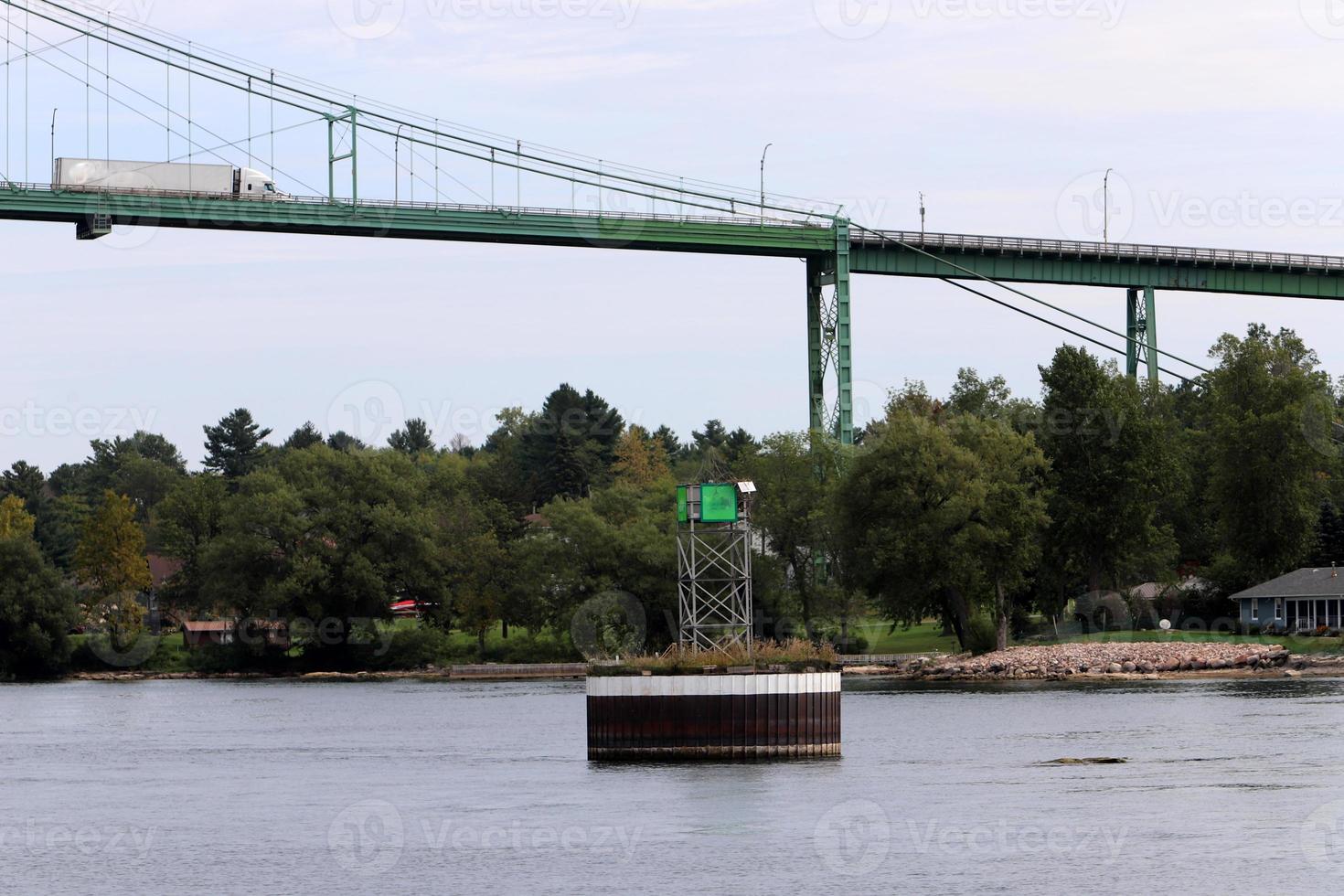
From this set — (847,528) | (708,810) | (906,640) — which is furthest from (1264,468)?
(708,810)

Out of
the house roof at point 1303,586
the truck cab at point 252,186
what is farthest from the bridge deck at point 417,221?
the house roof at point 1303,586

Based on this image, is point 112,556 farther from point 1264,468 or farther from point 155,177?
point 1264,468

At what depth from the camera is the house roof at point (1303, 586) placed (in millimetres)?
91000


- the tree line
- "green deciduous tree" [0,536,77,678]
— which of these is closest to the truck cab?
the tree line

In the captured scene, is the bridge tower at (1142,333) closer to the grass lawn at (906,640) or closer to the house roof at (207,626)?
the grass lawn at (906,640)

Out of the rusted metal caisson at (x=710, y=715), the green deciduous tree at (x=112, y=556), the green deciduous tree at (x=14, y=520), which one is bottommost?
the rusted metal caisson at (x=710, y=715)

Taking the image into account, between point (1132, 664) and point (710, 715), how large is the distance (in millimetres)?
45603

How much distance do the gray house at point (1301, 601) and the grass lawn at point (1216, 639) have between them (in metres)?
2.11

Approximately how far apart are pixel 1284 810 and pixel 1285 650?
5026 centimetres

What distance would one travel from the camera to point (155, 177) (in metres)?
96.4

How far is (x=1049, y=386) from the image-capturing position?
9981cm

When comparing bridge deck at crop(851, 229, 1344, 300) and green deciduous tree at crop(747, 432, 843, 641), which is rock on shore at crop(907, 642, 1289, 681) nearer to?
green deciduous tree at crop(747, 432, 843, 641)

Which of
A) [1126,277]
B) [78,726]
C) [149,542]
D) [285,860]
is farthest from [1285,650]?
[149,542]

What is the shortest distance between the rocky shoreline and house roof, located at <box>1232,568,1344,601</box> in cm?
630
